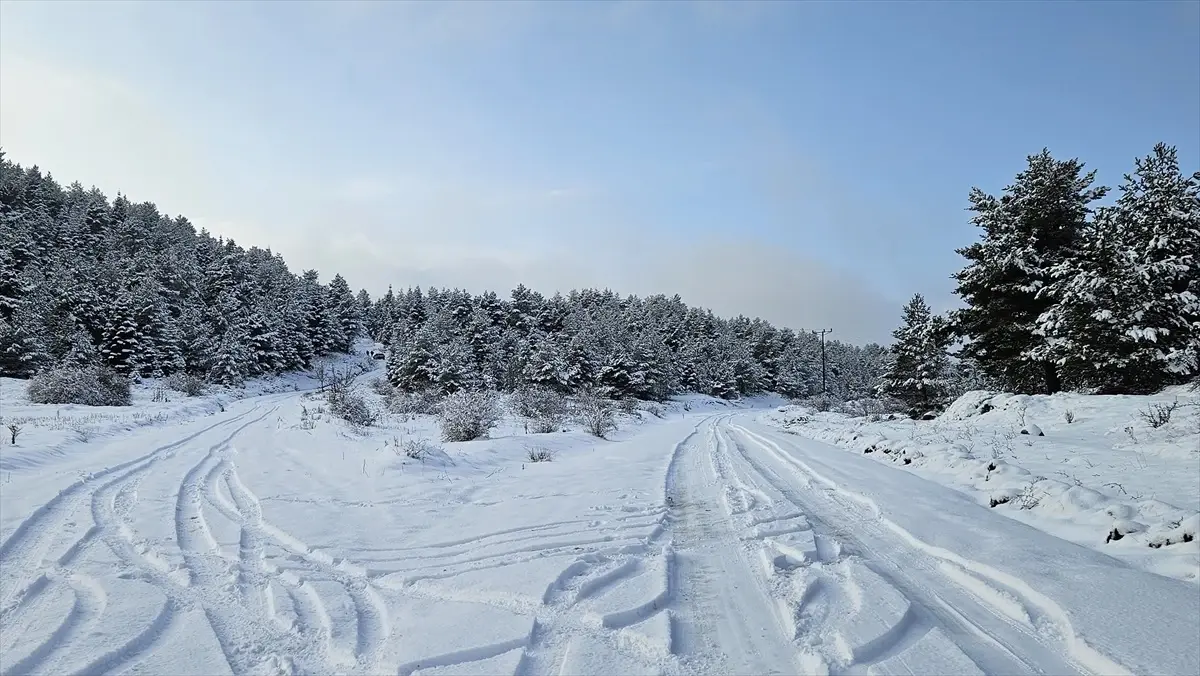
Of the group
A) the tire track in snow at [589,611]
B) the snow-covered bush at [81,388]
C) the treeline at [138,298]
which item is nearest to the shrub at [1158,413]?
the tire track in snow at [589,611]

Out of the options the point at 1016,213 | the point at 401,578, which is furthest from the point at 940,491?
the point at 1016,213

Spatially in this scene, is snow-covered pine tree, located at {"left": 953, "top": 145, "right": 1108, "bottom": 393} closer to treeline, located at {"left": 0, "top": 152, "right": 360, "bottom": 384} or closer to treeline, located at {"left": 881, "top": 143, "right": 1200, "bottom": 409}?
treeline, located at {"left": 881, "top": 143, "right": 1200, "bottom": 409}

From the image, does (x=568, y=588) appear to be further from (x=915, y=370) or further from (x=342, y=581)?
(x=915, y=370)

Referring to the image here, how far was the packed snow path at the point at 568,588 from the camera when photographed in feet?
8.70

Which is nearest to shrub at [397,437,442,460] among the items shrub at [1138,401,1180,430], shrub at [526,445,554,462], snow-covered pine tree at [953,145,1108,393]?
shrub at [526,445,554,462]

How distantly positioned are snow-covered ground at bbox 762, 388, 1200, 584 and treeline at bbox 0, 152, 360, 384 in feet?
116

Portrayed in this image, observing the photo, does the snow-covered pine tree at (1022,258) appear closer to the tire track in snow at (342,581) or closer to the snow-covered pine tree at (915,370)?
the snow-covered pine tree at (915,370)

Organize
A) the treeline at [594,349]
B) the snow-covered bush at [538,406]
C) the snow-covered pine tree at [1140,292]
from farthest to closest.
→ the treeline at [594,349] → the snow-covered bush at [538,406] → the snow-covered pine tree at [1140,292]

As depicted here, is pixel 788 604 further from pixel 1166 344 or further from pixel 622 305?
pixel 622 305

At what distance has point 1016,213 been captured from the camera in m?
17.3

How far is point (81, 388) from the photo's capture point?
20812 mm

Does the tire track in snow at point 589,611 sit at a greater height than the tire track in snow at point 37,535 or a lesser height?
greater

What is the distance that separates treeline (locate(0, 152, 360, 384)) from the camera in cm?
3431

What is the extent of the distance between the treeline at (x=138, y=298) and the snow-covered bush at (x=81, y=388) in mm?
4315
